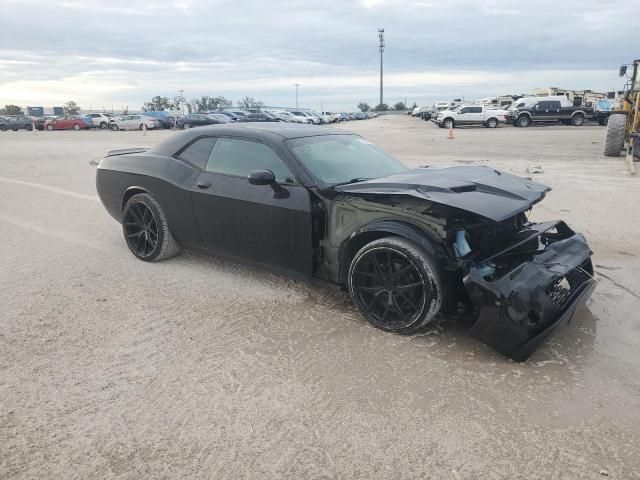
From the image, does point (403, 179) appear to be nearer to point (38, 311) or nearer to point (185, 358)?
point (185, 358)

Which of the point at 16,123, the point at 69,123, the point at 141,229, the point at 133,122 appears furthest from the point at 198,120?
the point at 141,229

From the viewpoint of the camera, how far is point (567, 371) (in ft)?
10.1

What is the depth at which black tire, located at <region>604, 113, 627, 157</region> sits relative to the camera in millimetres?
14227

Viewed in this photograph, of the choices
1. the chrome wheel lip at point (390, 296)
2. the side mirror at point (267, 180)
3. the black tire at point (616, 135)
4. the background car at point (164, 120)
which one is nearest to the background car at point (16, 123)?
the background car at point (164, 120)

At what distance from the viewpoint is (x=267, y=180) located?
3.85 meters

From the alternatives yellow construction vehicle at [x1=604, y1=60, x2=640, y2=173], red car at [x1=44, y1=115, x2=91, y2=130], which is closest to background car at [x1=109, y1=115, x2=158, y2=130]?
red car at [x1=44, y1=115, x2=91, y2=130]

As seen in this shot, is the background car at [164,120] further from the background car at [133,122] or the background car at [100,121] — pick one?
the background car at [100,121]

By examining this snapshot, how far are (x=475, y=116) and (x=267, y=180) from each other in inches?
1378

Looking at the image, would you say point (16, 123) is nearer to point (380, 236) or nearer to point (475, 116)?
point (475, 116)

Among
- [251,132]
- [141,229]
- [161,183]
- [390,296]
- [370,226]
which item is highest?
[251,132]

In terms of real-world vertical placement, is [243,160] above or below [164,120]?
above

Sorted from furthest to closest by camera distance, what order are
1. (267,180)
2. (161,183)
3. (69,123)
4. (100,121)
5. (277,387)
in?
(100,121) → (69,123) → (161,183) → (267,180) → (277,387)

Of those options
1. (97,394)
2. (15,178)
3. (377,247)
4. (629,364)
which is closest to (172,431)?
(97,394)

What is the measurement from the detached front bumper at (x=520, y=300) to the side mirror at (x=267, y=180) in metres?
1.57
